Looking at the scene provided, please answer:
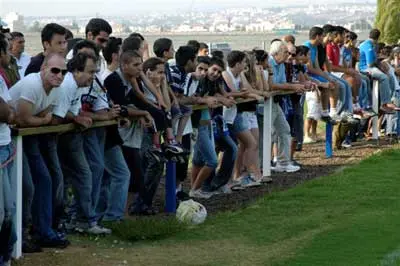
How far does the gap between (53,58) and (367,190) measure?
610 centimetres

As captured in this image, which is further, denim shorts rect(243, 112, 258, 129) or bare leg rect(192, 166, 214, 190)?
denim shorts rect(243, 112, 258, 129)

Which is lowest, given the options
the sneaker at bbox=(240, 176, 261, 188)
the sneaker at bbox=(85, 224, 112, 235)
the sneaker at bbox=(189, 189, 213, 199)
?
the sneaker at bbox=(240, 176, 261, 188)

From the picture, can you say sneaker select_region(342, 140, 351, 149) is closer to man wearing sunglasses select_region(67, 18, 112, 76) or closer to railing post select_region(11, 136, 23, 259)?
man wearing sunglasses select_region(67, 18, 112, 76)

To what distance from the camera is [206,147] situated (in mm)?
13906

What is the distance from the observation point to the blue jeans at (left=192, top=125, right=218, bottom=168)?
1390 centimetres

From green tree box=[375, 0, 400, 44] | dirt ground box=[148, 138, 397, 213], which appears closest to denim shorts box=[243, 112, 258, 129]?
→ dirt ground box=[148, 138, 397, 213]

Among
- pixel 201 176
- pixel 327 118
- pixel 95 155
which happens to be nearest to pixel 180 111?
pixel 201 176

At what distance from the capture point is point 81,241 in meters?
10.7

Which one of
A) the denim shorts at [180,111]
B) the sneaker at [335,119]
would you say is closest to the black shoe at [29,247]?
the denim shorts at [180,111]

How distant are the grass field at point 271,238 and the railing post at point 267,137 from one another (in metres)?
2.14

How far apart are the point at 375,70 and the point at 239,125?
7720 mm

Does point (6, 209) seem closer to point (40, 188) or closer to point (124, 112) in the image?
point (40, 188)

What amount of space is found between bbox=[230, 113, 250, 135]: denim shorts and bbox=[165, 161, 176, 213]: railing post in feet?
8.05

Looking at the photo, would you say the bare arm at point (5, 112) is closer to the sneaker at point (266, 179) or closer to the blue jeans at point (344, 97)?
the sneaker at point (266, 179)
